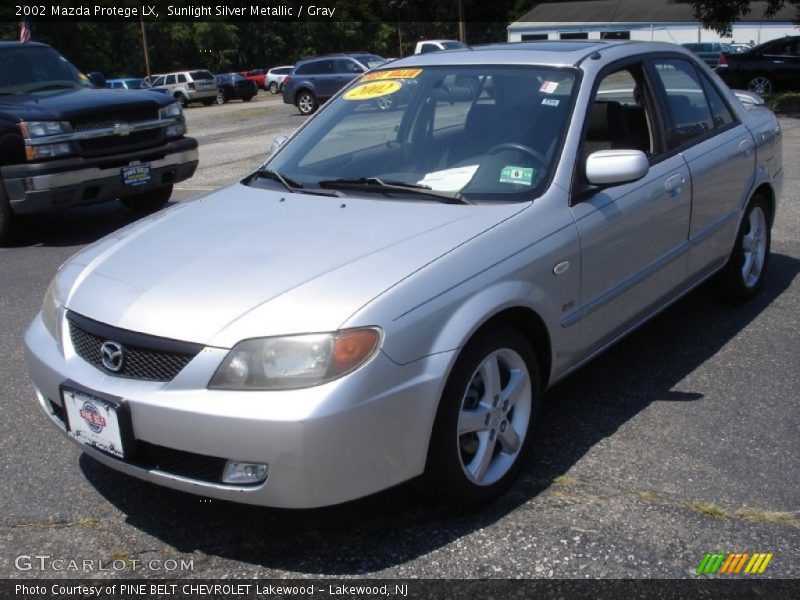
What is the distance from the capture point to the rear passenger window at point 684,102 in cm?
460

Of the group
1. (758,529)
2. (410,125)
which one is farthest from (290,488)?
(410,125)

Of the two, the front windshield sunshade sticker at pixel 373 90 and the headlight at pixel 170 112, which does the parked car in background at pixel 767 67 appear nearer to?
the headlight at pixel 170 112

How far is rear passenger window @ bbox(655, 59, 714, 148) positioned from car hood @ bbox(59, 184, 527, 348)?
1.56 m

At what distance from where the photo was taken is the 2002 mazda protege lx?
9.02 feet

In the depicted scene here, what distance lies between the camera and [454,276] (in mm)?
3039

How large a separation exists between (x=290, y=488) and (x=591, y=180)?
1.79 metres

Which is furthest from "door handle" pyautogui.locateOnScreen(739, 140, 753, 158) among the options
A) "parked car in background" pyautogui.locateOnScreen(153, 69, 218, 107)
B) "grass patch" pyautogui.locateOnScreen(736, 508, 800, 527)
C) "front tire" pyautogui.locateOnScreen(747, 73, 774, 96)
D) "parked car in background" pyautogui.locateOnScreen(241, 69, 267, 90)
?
"parked car in background" pyautogui.locateOnScreen(241, 69, 267, 90)

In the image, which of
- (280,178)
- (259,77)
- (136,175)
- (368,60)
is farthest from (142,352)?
(259,77)

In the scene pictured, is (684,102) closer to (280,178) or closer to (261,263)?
(280,178)

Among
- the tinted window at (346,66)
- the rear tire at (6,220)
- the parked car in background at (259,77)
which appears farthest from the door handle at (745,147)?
the parked car in background at (259,77)

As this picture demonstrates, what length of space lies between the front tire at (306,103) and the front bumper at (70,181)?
17.3 metres

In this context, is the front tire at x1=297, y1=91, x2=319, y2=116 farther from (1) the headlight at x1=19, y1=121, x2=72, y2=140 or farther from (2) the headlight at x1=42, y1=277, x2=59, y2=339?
(2) the headlight at x1=42, y1=277, x2=59, y2=339

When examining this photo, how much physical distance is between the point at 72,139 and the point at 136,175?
68 cm

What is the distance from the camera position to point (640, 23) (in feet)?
152
